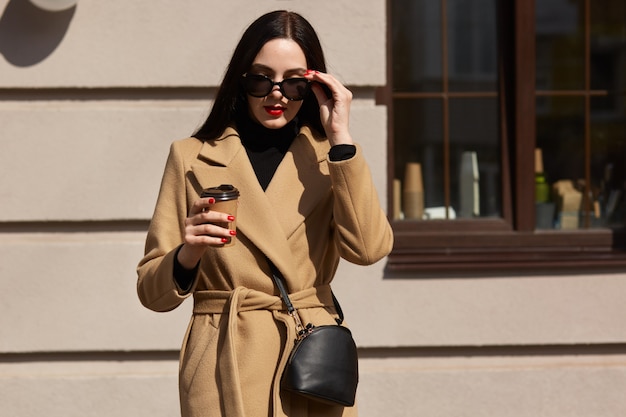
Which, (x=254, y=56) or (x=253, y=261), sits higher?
(x=254, y=56)

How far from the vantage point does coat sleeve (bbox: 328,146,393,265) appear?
8.85 ft

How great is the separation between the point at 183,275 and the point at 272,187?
368 mm

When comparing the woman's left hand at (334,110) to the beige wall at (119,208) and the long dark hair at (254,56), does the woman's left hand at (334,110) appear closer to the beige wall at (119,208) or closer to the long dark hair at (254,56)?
the long dark hair at (254,56)

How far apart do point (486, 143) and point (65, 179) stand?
2099mm

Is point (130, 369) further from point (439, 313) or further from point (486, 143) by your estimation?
point (486, 143)

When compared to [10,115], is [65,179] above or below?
below

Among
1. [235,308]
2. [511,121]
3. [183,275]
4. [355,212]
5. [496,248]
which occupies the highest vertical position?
[511,121]

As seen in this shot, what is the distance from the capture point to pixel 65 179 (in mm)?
4711

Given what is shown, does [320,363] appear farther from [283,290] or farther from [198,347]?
[198,347]

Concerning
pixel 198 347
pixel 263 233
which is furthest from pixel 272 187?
pixel 198 347

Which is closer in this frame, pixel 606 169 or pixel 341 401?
pixel 341 401

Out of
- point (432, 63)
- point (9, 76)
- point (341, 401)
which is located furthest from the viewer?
point (432, 63)

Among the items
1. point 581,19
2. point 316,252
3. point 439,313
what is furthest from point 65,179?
point 581,19

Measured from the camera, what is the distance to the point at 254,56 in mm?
2779
